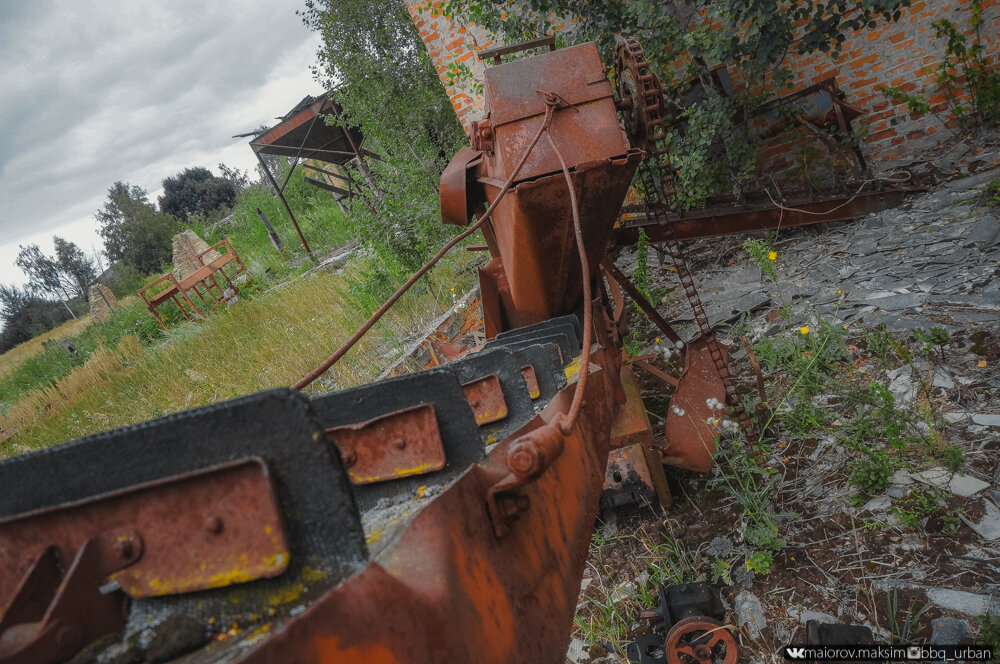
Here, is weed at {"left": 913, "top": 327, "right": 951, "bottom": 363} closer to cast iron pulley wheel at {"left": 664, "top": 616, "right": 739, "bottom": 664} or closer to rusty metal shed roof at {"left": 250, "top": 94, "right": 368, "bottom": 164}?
cast iron pulley wheel at {"left": 664, "top": 616, "right": 739, "bottom": 664}

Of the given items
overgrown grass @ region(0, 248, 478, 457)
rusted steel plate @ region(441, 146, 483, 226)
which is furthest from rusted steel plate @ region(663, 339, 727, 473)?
overgrown grass @ region(0, 248, 478, 457)

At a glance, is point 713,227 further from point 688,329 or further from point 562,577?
point 562,577

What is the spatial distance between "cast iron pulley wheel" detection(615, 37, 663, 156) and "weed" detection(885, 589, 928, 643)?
6.36ft

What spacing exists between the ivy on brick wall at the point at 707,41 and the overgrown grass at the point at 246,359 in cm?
277

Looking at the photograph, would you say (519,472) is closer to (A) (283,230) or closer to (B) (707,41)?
(B) (707,41)

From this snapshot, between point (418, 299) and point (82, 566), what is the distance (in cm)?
579

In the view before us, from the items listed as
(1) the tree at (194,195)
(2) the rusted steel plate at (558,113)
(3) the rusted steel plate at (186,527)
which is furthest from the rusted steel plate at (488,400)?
(1) the tree at (194,195)

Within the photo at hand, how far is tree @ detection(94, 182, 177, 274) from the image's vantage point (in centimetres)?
2258

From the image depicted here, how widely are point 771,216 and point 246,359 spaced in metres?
5.76

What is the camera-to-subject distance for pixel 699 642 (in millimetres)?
1960

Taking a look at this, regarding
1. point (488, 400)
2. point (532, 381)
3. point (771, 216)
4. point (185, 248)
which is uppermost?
point (185, 248)

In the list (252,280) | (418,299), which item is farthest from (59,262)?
(418,299)

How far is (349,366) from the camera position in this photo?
5.43 metres

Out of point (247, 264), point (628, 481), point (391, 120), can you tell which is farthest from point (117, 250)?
point (628, 481)
